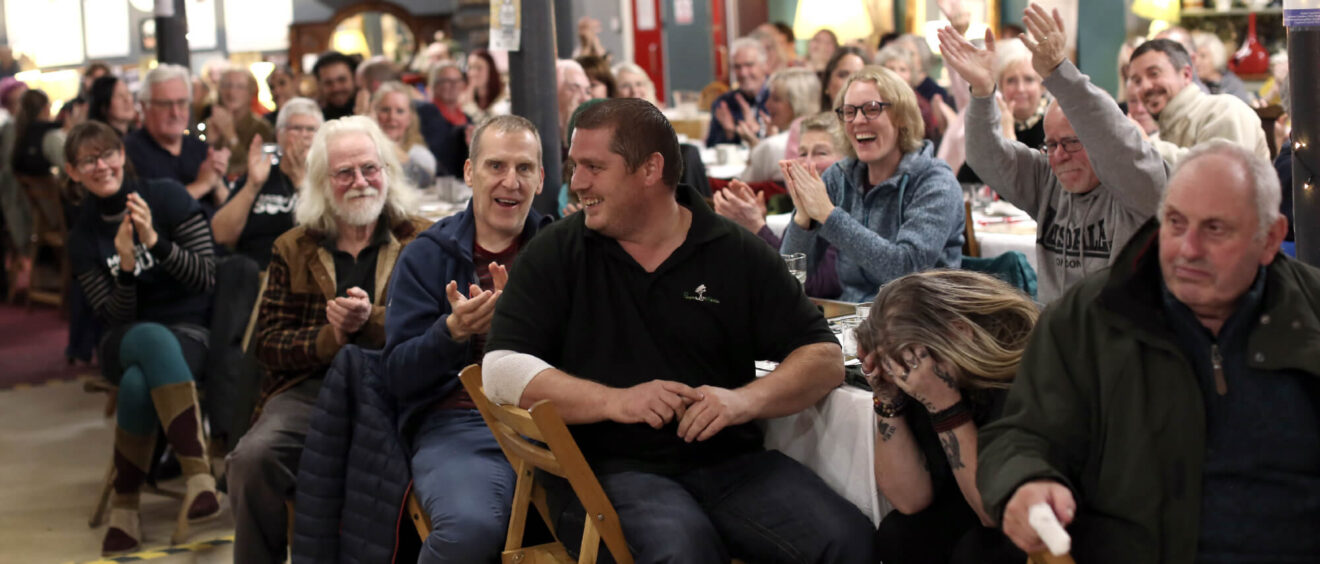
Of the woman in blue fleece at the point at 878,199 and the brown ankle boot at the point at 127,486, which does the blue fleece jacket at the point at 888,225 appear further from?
the brown ankle boot at the point at 127,486

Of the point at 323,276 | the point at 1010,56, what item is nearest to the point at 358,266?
the point at 323,276

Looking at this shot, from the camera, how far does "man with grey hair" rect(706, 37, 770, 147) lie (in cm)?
846

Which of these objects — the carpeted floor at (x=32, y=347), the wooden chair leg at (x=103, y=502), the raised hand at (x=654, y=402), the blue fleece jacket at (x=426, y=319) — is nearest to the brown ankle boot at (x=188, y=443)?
the wooden chair leg at (x=103, y=502)

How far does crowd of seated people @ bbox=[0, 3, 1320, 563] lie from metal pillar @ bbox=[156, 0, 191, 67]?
3432 millimetres

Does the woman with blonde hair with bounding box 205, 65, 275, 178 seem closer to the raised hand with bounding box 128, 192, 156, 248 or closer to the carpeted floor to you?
the carpeted floor

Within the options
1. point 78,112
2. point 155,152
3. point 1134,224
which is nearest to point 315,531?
point 1134,224

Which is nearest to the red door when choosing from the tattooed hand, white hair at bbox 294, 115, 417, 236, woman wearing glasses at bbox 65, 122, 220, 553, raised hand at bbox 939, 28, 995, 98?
woman wearing glasses at bbox 65, 122, 220, 553

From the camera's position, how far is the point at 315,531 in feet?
10.2

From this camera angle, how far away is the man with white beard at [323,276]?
133 inches

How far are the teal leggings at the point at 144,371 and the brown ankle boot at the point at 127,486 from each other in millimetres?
36

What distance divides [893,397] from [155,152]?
15.5 feet

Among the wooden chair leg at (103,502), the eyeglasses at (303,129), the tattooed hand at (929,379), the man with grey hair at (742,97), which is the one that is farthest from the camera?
the man with grey hair at (742,97)

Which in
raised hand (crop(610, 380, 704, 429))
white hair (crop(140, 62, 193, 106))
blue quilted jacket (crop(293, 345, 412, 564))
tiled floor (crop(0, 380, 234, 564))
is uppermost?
white hair (crop(140, 62, 193, 106))

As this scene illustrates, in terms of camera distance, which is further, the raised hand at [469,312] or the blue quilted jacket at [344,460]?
the blue quilted jacket at [344,460]
